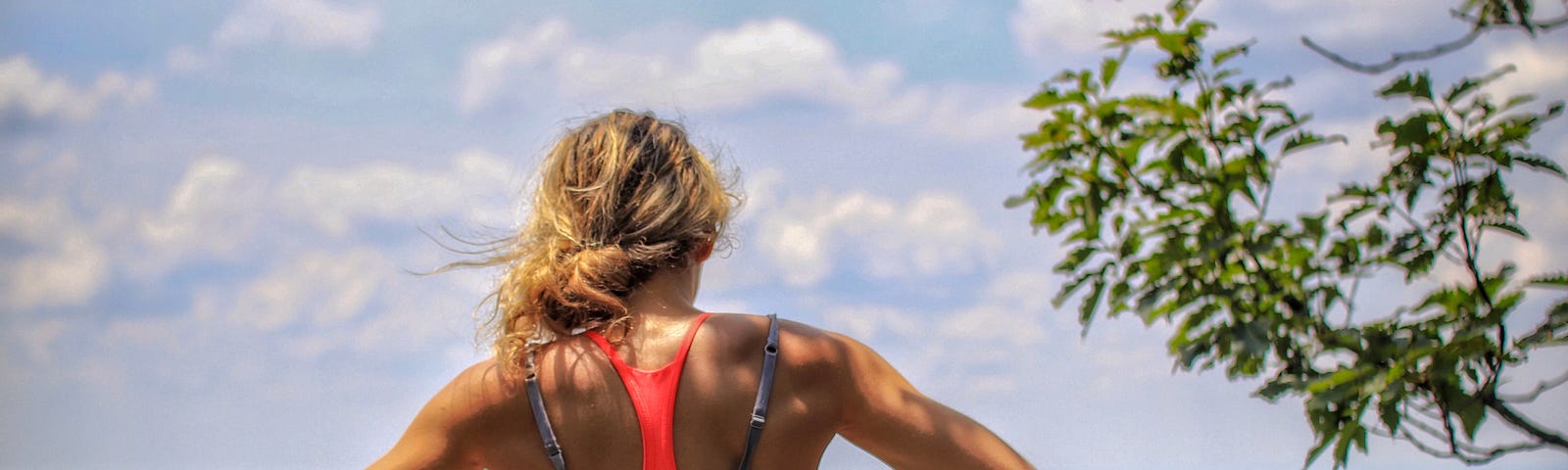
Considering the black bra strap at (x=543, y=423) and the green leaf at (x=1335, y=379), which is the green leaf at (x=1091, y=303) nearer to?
the green leaf at (x=1335, y=379)

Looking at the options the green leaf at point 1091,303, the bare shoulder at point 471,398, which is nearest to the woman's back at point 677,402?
the bare shoulder at point 471,398

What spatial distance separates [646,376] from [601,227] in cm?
33

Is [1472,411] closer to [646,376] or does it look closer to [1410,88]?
[1410,88]

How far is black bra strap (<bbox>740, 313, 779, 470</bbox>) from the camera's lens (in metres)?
2.19

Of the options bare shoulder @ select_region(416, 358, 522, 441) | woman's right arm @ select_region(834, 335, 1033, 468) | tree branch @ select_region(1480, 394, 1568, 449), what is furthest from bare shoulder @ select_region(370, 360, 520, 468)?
tree branch @ select_region(1480, 394, 1568, 449)

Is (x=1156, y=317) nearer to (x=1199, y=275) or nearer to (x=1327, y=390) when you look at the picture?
(x=1199, y=275)

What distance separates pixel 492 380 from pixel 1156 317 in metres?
1.26

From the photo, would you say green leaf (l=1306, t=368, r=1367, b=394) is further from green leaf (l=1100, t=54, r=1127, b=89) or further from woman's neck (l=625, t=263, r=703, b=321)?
woman's neck (l=625, t=263, r=703, b=321)

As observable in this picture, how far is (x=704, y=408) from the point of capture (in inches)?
86.4

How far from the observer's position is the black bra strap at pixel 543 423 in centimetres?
217

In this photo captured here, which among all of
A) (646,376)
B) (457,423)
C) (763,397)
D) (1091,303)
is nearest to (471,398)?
(457,423)

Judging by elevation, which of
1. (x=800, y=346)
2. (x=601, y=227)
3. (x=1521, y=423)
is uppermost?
(x=601, y=227)

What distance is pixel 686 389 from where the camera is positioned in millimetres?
2199

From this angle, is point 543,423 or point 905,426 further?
point 905,426
